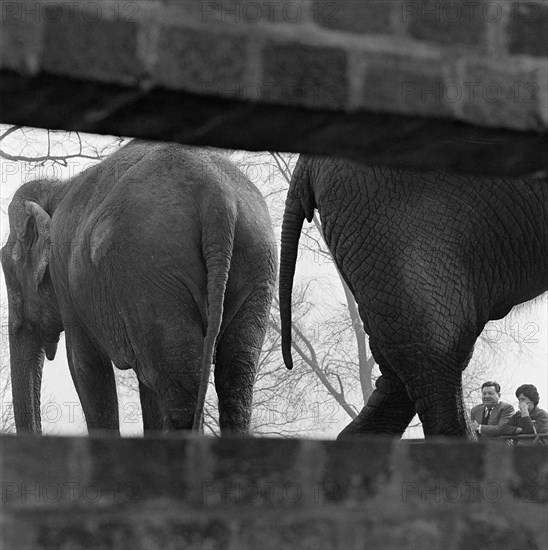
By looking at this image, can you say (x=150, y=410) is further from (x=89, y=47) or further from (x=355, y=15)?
(x=89, y=47)

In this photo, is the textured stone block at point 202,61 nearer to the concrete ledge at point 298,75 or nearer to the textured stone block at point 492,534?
the concrete ledge at point 298,75

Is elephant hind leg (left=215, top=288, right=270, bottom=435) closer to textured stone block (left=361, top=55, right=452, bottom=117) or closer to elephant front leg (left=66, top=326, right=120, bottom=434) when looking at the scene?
elephant front leg (left=66, top=326, right=120, bottom=434)

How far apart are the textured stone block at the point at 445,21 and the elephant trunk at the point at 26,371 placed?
18.0 feet

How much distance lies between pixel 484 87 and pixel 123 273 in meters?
3.22

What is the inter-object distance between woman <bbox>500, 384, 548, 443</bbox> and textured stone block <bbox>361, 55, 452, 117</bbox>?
17.2 feet

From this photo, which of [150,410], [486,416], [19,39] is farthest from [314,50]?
[486,416]

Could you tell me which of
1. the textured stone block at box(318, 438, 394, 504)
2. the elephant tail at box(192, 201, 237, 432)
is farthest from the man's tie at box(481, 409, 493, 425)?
the textured stone block at box(318, 438, 394, 504)

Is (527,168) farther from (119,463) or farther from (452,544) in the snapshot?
(119,463)

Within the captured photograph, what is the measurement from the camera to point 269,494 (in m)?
3.22

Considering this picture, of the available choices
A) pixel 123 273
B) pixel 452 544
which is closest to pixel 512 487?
pixel 452 544

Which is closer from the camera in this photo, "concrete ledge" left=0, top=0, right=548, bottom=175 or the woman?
"concrete ledge" left=0, top=0, right=548, bottom=175

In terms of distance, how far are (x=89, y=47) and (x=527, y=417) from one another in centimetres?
586

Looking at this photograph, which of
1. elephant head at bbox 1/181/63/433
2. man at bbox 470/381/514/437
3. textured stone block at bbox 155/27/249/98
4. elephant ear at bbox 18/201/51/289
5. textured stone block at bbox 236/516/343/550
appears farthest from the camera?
man at bbox 470/381/514/437

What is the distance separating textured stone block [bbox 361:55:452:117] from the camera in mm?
2838
